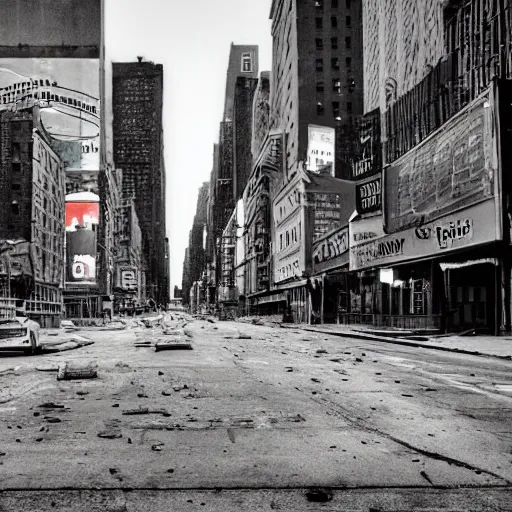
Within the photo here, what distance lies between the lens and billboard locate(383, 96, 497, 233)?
27356 millimetres

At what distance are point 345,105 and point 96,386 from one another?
323ft

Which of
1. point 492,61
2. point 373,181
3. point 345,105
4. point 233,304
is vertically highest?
point 345,105

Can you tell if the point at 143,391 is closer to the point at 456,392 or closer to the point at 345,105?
the point at 456,392

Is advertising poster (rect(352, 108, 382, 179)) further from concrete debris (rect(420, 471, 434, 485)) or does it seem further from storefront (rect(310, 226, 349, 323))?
concrete debris (rect(420, 471, 434, 485))

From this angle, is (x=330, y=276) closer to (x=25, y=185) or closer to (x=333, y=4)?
(x=25, y=185)

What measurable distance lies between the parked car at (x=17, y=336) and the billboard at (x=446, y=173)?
62.4ft

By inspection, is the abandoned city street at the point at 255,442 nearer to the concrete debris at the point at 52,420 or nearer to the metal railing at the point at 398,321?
the concrete debris at the point at 52,420

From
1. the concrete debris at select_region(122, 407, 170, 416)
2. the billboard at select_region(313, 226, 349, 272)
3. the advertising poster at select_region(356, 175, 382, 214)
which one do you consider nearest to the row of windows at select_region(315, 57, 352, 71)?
the billboard at select_region(313, 226, 349, 272)

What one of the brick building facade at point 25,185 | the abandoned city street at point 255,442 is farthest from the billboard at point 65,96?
the abandoned city street at point 255,442

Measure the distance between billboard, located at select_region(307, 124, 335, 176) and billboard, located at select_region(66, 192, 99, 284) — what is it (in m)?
38.1

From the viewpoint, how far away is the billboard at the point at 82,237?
339ft

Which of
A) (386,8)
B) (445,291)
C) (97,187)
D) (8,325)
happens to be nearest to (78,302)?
(97,187)

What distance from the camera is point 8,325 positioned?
1791cm

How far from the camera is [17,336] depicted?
58.4ft
